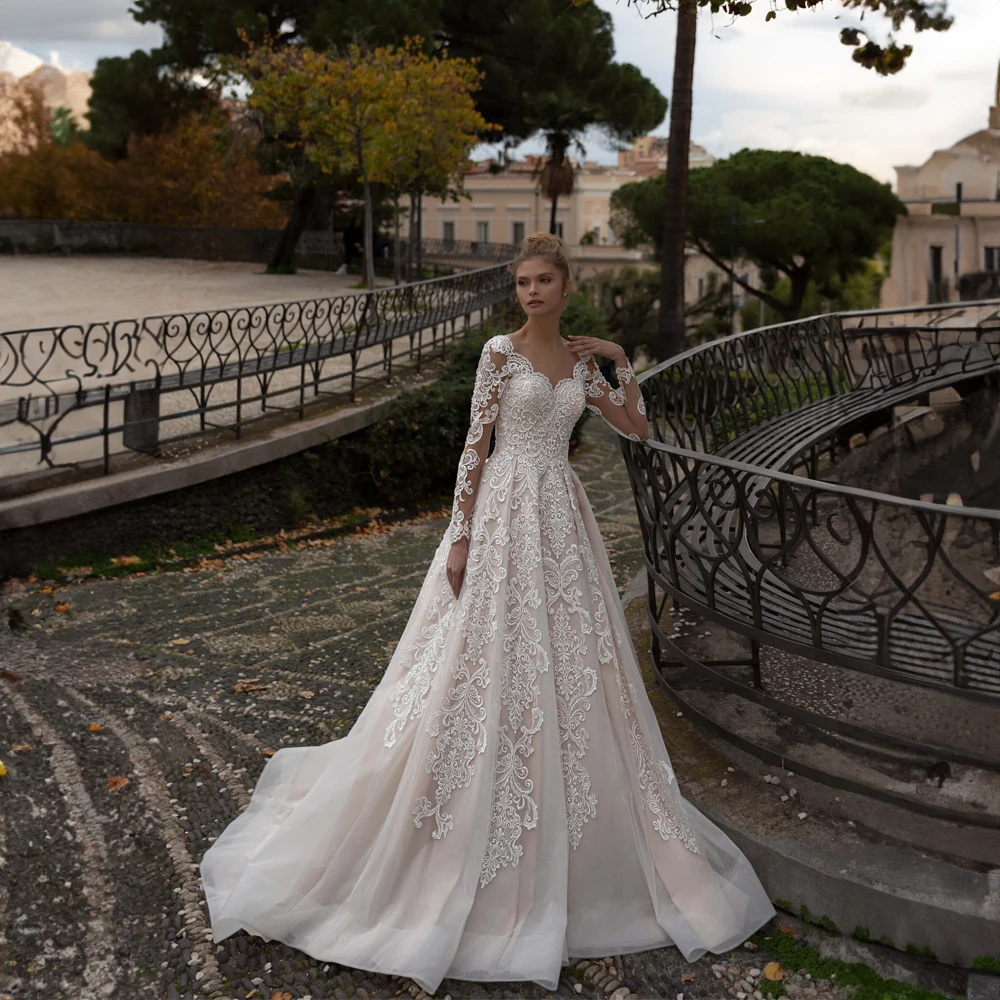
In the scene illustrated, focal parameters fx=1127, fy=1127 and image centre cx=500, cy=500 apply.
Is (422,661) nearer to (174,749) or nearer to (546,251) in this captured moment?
(546,251)

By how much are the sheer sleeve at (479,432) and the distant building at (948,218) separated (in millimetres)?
42512

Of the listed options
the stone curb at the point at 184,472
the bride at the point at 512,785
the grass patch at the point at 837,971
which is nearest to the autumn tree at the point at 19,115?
the stone curb at the point at 184,472

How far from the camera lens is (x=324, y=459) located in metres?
9.47

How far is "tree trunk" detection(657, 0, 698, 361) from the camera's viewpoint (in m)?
12.5

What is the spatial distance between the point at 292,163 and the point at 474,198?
122 feet

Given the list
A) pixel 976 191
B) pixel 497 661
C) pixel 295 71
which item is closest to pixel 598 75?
pixel 295 71

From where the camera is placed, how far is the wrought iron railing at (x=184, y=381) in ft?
25.8

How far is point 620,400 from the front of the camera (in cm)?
401

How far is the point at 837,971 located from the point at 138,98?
101 ft

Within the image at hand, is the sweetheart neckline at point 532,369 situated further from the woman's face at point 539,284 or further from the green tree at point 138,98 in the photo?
the green tree at point 138,98

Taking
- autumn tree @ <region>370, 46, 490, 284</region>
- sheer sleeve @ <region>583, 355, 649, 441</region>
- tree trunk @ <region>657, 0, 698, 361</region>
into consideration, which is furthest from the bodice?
autumn tree @ <region>370, 46, 490, 284</region>

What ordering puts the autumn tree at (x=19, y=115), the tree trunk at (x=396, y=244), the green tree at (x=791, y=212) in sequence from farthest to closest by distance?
the autumn tree at (x=19, y=115) → the green tree at (x=791, y=212) → the tree trunk at (x=396, y=244)

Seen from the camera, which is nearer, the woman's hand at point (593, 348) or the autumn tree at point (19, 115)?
the woman's hand at point (593, 348)

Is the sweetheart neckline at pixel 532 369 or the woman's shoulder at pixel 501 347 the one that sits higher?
the woman's shoulder at pixel 501 347
